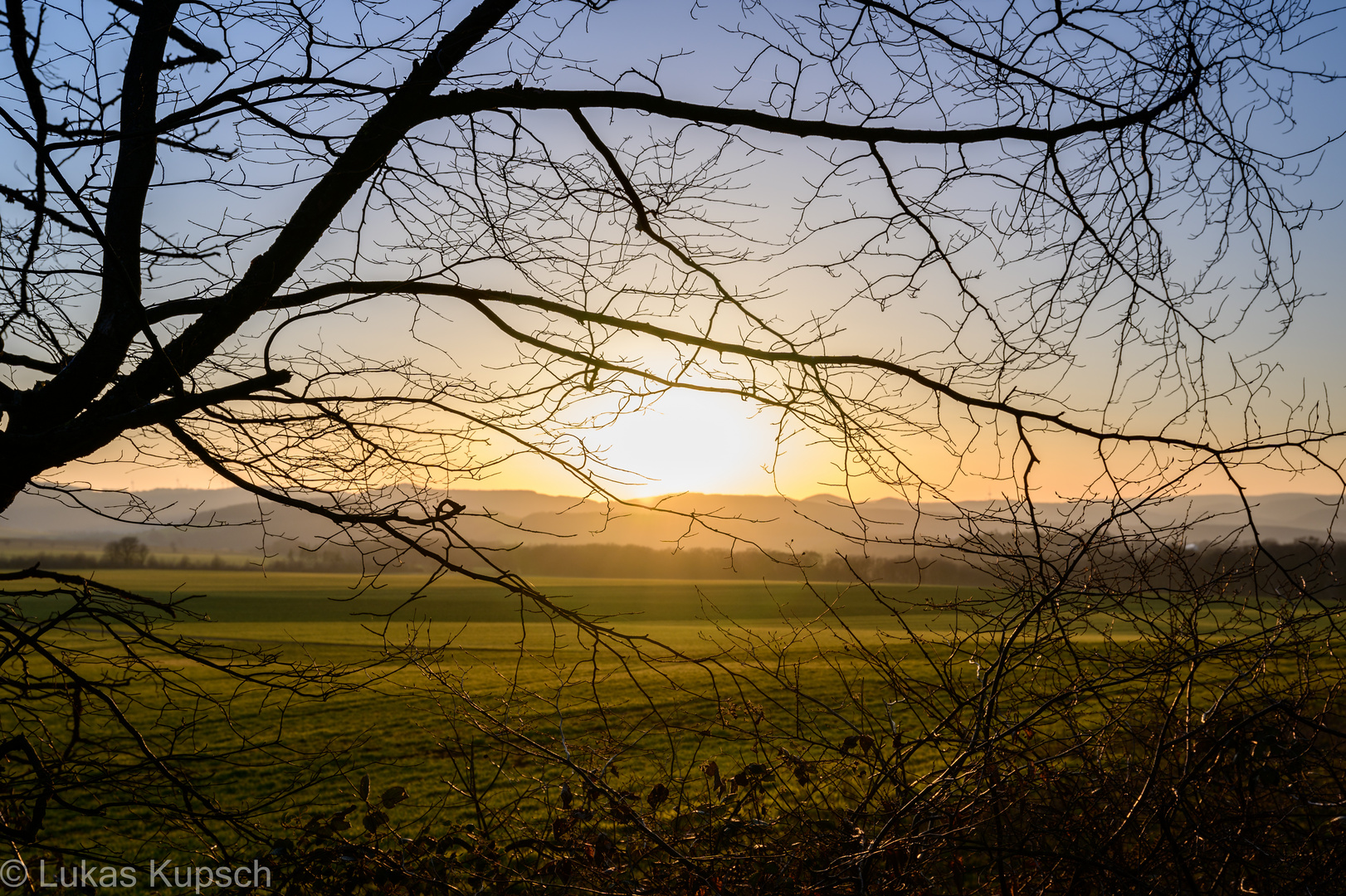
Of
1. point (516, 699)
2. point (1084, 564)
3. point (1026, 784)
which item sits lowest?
point (1026, 784)

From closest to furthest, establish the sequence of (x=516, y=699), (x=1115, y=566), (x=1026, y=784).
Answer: (x=1026, y=784) → (x=1115, y=566) → (x=516, y=699)

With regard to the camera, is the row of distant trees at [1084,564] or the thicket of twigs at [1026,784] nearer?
the thicket of twigs at [1026,784]

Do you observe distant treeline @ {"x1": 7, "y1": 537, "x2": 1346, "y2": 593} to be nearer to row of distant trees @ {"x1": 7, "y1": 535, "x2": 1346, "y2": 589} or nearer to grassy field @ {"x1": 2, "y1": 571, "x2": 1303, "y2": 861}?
row of distant trees @ {"x1": 7, "y1": 535, "x2": 1346, "y2": 589}

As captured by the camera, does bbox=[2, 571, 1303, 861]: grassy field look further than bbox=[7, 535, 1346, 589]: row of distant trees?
Yes

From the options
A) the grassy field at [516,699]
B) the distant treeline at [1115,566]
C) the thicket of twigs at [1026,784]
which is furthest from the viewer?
the grassy field at [516,699]

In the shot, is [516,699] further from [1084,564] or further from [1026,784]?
Answer: [1084,564]

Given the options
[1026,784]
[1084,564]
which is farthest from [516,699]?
[1084,564]

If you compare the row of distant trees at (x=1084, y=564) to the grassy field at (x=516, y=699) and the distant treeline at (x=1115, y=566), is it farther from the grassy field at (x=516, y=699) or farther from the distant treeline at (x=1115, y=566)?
the grassy field at (x=516, y=699)

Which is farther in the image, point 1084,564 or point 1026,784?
point 1084,564

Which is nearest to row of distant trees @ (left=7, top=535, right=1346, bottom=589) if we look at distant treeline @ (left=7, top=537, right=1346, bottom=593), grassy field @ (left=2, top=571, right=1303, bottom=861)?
distant treeline @ (left=7, top=537, right=1346, bottom=593)

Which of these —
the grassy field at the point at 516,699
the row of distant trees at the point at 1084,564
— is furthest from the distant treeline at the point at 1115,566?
the grassy field at the point at 516,699

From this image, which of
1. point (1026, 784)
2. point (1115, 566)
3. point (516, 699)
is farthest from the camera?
point (516, 699)

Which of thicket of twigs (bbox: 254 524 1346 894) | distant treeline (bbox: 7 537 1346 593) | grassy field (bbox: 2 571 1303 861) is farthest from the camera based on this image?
grassy field (bbox: 2 571 1303 861)

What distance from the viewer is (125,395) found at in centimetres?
308
